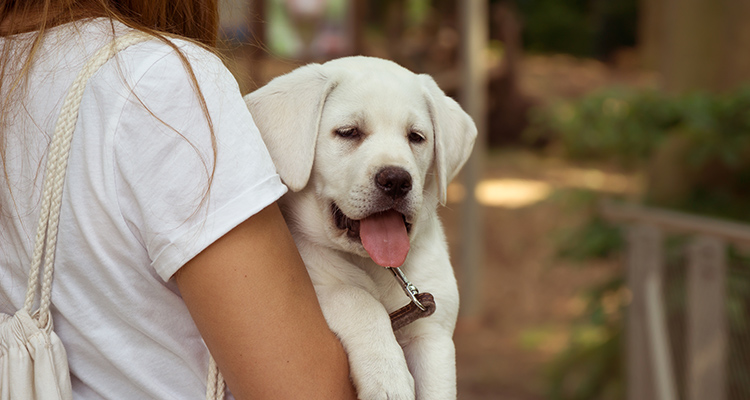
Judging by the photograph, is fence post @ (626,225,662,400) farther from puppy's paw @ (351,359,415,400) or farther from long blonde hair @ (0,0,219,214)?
long blonde hair @ (0,0,219,214)

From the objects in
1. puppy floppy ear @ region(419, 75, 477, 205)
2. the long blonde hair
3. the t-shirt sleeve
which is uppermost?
the long blonde hair

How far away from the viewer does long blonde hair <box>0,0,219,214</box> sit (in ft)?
4.02

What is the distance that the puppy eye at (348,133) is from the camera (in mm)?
1837

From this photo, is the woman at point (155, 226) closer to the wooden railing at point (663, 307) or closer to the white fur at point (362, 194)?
the white fur at point (362, 194)

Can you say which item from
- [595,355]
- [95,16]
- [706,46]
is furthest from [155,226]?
[706,46]

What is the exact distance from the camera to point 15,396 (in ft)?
3.92

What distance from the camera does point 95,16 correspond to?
132 cm

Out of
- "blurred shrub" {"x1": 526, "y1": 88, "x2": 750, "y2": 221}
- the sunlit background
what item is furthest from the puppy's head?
"blurred shrub" {"x1": 526, "y1": 88, "x2": 750, "y2": 221}

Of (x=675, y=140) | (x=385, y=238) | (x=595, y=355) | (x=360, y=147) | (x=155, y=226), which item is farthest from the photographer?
(x=595, y=355)

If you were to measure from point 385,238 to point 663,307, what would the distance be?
269 cm

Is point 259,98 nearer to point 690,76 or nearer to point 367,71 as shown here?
point 367,71

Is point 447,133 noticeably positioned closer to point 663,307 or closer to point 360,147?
point 360,147

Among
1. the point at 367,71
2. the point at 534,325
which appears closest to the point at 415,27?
the point at 534,325

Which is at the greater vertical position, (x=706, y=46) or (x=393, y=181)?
(x=393, y=181)
